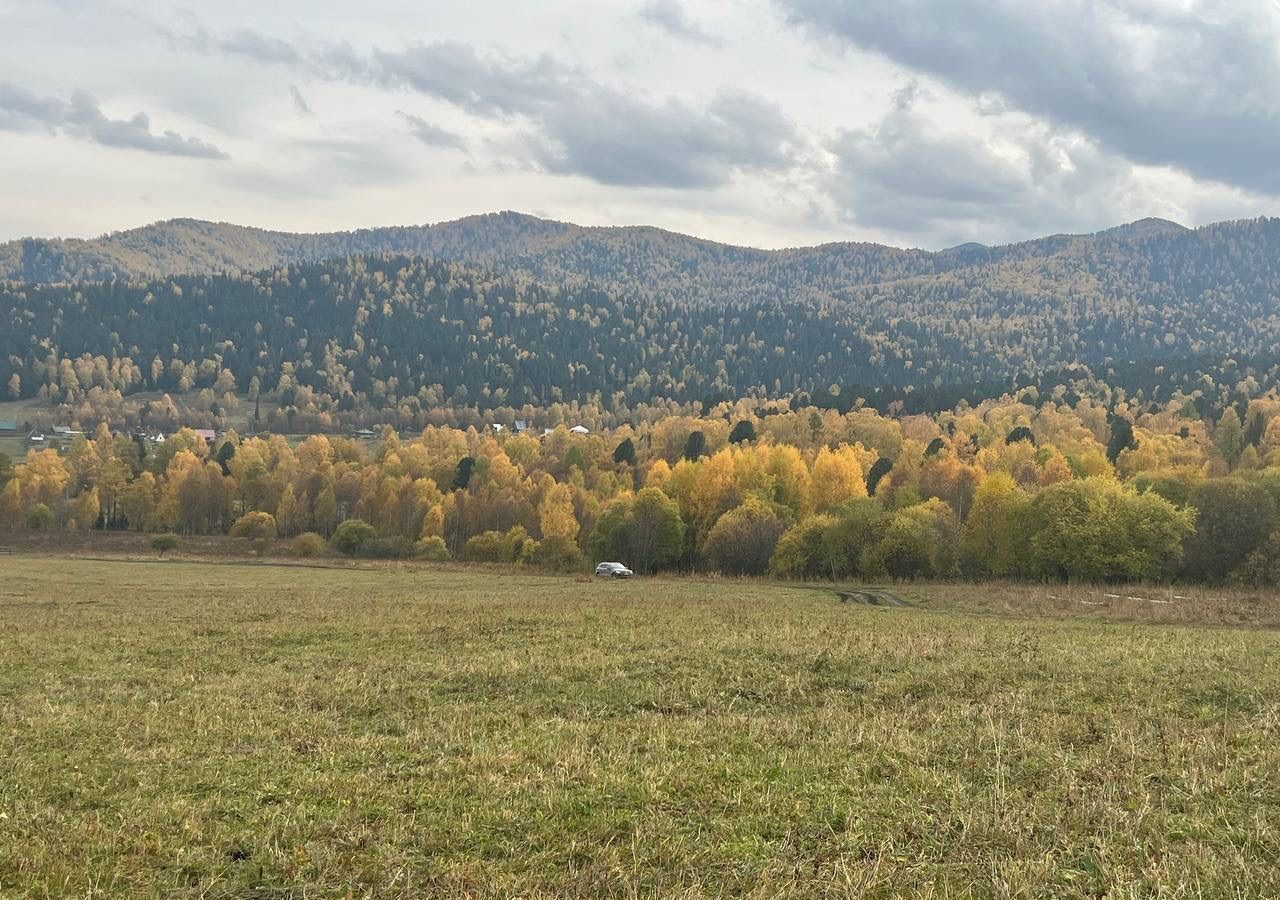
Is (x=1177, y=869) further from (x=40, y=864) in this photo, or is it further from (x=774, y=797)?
(x=40, y=864)

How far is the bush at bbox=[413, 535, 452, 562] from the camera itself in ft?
385

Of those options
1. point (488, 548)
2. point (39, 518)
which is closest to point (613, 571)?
point (488, 548)

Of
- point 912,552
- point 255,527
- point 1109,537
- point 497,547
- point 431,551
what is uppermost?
point 1109,537

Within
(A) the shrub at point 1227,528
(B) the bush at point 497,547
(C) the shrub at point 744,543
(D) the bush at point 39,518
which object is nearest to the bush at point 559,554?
(B) the bush at point 497,547

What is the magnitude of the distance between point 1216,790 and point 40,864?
15554mm

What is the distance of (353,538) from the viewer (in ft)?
405

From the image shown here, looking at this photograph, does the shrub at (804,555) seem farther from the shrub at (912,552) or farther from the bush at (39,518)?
the bush at (39,518)

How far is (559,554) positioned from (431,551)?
21.8 metres

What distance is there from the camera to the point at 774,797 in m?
12.9

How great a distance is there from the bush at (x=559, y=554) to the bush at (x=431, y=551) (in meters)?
16.6

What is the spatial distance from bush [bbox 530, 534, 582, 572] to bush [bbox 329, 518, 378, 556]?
29.1 m

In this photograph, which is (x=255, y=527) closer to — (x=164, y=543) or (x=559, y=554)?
(x=164, y=543)

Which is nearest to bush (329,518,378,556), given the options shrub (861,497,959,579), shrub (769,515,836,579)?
shrub (769,515,836,579)

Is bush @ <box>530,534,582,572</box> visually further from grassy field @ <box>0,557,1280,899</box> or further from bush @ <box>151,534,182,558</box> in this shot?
grassy field @ <box>0,557,1280,899</box>
